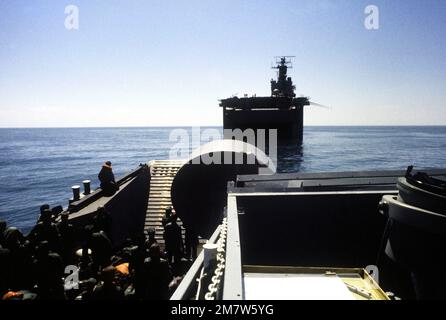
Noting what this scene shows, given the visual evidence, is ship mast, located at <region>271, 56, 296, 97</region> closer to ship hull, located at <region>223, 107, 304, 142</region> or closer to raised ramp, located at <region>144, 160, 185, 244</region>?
ship hull, located at <region>223, 107, 304, 142</region>

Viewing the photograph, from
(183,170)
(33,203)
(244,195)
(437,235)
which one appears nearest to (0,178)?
(33,203)

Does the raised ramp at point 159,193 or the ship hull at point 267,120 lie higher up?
the ship hull at point 267,120

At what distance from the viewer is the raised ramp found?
14868 millimetres

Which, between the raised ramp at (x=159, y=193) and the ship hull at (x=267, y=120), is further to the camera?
the ship hull at (x=267, y=120)

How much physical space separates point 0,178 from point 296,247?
6014 centimetres

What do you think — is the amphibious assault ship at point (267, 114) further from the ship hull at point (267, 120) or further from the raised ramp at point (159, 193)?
the raised ramp at point (159, 193)

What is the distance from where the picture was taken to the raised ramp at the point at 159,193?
48.8 feet

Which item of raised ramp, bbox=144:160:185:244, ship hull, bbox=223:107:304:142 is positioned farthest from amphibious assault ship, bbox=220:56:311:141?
raised ramp, bbox=144:160:185:244

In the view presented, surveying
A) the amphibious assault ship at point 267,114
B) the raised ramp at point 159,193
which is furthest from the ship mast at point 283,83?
the raised ramp at point 159,193

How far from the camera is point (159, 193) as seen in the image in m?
16.7

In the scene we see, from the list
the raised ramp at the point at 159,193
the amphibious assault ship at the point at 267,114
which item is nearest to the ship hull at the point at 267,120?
the amphibious assault ship at the point at 267,114

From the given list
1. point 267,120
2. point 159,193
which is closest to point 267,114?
point 267,120

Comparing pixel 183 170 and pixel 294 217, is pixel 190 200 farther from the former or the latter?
pixel 294 217

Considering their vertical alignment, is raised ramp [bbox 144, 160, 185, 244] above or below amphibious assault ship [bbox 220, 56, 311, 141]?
below
